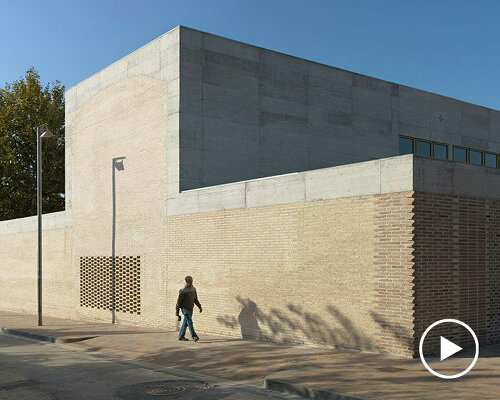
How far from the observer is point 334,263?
1319 centimetres

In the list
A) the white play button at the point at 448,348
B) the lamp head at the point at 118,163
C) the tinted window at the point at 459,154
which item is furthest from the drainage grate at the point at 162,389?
the tinted window at the point at 459,154

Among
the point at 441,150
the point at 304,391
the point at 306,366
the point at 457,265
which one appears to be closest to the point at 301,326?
the point at 306,366

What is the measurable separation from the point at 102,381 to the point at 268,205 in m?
6.43

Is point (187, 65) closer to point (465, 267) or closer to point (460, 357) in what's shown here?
point (465, 267)

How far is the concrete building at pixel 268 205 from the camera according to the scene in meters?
12.2

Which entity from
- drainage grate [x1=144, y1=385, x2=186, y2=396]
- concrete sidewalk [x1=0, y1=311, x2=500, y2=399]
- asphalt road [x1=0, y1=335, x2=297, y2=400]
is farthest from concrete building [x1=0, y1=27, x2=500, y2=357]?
drainage grate [x1=144, y1=385, x2=186, y2=396]

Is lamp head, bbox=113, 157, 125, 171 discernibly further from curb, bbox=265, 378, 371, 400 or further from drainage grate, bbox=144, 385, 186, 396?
curb, bbox=265, 378, 371, 400

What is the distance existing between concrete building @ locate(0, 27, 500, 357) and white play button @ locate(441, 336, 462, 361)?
0.96ft

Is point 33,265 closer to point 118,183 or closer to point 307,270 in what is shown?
point 118,183

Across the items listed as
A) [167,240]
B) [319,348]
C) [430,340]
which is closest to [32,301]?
[167,240]

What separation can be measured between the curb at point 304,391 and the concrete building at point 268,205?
3334 mm

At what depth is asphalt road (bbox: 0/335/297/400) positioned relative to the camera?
9.36m

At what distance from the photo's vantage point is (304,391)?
9.12 metres

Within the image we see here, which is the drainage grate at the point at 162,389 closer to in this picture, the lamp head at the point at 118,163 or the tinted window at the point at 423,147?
the lamp head at the point at 118,163
